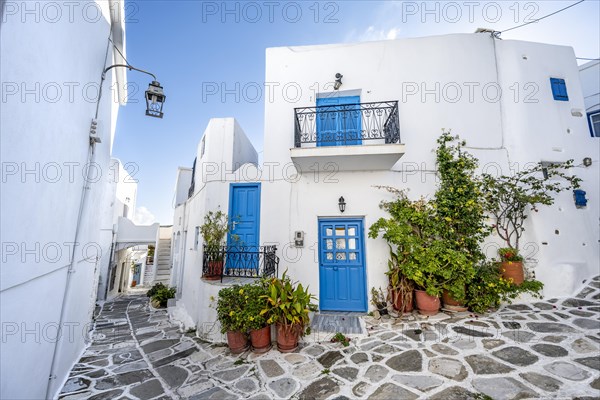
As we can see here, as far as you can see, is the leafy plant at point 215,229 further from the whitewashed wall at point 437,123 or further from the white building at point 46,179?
the white building at point 46,179

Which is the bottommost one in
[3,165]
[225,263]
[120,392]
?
[120,392]

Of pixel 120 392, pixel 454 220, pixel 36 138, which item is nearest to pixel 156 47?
pixel 36 138

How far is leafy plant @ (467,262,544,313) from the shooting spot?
17.1 feet

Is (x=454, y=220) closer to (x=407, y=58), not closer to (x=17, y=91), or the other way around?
(x=407, y=58)

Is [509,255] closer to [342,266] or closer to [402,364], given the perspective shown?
[342,266]

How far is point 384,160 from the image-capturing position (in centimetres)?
615

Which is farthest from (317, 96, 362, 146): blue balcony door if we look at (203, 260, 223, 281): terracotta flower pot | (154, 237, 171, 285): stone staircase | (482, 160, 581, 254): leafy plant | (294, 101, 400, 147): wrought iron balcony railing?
(154, 237, 171, 285): stone staircase

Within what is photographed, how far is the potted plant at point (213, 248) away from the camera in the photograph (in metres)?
6.25

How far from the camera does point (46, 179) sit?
126 inches

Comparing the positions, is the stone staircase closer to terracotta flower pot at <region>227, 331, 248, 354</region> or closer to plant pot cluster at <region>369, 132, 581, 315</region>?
terracotta flower pot at <region>227, 331, 248, 354</region>

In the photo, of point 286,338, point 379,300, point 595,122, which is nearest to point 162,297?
point 286,338

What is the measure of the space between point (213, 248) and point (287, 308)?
2.73m

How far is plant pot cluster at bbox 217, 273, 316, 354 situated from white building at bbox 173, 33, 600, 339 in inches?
57.5

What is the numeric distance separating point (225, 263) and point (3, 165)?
5130 millimetres
